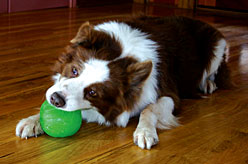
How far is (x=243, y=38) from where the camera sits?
5.31m

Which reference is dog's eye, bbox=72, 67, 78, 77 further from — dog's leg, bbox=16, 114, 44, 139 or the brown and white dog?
dog's leg, bbox=16, 114, 44, 139

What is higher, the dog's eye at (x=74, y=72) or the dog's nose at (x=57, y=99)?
the dog's eye at (x=74, y=72)

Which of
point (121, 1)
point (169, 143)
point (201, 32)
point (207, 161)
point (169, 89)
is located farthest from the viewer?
point (121, 1)

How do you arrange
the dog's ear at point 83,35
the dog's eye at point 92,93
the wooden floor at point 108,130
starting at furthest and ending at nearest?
the dog's ear at point 83,35
the dog's eye at point 92,93
the wooden floor at point 108,130

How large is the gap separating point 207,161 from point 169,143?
26 cm

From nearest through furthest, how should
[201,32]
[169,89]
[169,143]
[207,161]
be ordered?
[207,161]
[169,143]
[169,89]
[201,32]

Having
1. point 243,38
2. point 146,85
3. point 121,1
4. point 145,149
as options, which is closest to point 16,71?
point 146,85

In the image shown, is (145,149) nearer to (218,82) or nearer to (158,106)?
(158,106)

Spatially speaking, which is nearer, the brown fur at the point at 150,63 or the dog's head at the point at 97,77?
the dog's head at the point at 97,77

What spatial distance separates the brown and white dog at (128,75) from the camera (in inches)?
82.7

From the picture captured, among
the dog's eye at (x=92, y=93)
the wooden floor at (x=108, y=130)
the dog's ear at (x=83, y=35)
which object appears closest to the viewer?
the wooden floor at (x=108, y=130)

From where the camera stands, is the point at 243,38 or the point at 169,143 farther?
the point at 243,38

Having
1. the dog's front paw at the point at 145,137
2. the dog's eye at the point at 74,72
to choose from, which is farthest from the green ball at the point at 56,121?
the dog's front paw at the point at 145,137

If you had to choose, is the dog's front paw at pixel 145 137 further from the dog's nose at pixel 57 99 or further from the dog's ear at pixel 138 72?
the dog's nose at pixel 57 99
